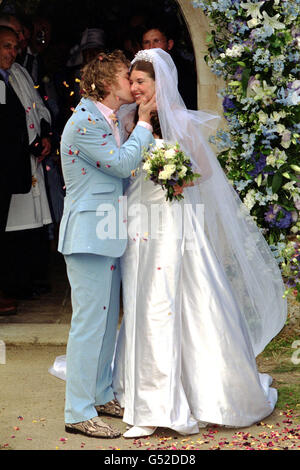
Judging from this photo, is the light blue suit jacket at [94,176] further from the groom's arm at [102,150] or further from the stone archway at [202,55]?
the stone archway at [202,55]

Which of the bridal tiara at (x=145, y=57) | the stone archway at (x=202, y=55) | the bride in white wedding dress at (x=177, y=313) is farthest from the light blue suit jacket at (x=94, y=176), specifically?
the stone archway at (x=202, y=55)

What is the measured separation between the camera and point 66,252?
13.8 feet

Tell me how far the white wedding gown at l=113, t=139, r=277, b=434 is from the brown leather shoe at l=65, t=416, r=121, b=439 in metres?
0.10

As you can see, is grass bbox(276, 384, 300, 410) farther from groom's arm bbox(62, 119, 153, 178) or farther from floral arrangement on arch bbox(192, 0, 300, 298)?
groom's arm bbox(62, 119, 153, 178)

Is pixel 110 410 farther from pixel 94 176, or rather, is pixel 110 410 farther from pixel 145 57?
pixel 145 57

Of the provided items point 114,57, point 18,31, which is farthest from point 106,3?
point 114,57

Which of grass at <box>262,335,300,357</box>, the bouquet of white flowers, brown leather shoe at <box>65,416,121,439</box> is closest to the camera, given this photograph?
the bouquet of white flowers

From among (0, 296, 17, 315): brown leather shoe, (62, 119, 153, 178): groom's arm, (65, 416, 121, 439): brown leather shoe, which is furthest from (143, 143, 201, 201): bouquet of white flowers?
(0, 296, 17, 315): brown leather shoe

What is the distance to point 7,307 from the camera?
6.60 metres

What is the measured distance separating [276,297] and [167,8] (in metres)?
4.30

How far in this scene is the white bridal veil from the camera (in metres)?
4.30

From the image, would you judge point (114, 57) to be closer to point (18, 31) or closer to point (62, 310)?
point (18, 31)

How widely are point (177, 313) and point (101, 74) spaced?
1.28 metres

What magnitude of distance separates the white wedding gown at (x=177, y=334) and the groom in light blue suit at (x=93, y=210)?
0.12 m
